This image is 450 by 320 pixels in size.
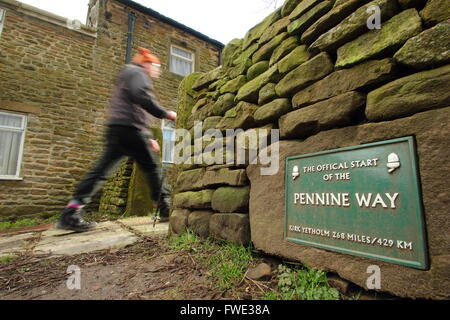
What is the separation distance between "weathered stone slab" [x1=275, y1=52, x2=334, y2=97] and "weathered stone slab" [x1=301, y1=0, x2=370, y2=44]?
193 millimetres

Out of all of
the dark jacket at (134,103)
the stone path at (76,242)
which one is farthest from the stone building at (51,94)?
the dark jacket at (134,103)

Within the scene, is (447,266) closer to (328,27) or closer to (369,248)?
(369,248)

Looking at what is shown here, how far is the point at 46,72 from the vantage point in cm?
654

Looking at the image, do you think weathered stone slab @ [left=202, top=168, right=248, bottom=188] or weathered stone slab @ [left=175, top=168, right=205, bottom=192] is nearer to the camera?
weathered stone slab @ [left=202, top=168, right=248, bottom=188]

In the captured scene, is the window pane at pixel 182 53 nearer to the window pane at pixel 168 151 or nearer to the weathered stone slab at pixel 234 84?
→ the window pane at pixel 168 151

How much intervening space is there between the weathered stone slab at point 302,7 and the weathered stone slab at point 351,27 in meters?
0.33

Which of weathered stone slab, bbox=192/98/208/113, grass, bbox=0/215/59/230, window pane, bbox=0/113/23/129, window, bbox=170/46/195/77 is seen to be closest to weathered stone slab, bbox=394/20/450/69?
weathered stone slab, bbox=192/98/208/113

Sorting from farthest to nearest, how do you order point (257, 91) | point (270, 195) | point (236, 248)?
point (257, 91)
point (236, 248)
point (270, 195)

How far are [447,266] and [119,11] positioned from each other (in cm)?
1005

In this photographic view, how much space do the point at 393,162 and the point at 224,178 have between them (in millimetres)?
1321

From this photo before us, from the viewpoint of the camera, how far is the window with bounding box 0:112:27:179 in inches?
237

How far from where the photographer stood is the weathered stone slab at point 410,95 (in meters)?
1.06

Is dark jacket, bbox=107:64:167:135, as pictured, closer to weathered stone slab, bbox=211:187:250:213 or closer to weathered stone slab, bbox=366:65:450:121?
weathered stone slab, bbox=211:187:250:213
